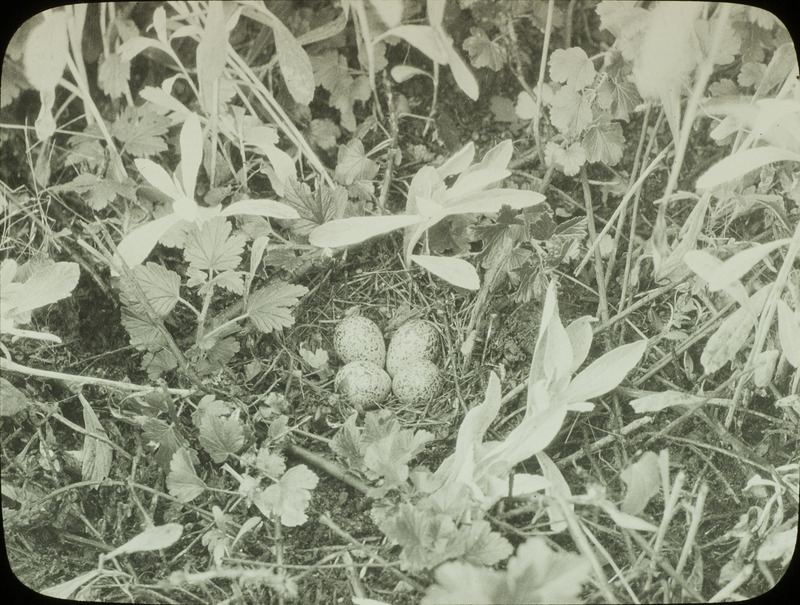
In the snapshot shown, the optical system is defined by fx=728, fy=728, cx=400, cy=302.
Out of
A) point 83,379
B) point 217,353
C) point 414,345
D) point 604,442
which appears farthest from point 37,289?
point 604,442

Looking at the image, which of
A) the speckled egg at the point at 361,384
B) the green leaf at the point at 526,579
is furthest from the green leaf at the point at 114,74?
the green leaf at the point at 526,579

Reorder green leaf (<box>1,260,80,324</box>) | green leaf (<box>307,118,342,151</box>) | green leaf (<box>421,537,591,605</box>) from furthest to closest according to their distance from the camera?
green leaf (<box>307,118,342,151</box>) < green leaf (<box>1,260,80,324</box>) < green leaf (<box>421,537,591,605</box>)

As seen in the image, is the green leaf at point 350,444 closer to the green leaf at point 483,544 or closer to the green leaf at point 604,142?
the green leaf at point 483,544

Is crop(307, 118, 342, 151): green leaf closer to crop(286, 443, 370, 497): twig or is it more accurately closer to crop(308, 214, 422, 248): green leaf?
crop(308, 214, 422, 248): green leaf

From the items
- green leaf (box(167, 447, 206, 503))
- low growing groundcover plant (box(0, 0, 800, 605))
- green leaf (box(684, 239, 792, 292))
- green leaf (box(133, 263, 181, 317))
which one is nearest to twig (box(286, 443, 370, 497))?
low growing groundcover plant (box(0, 0, 800, 605))

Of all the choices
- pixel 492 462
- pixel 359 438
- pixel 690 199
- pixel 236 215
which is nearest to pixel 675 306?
pixel 690 199
